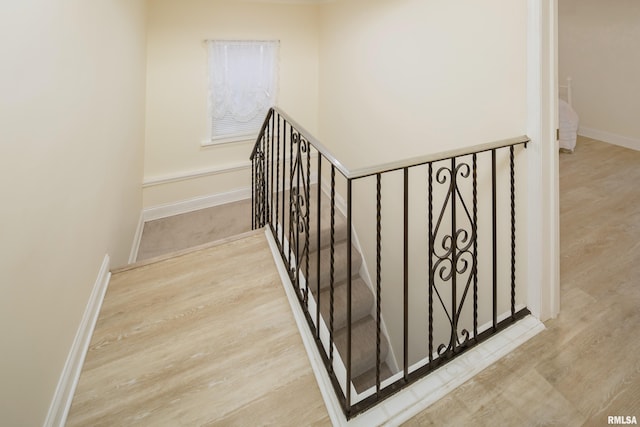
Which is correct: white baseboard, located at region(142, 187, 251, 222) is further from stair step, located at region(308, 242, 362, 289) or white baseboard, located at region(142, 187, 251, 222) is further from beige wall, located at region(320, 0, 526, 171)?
stair step, located at region(308, 242, 362, 289)

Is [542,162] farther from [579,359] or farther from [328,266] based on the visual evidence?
[328,266]

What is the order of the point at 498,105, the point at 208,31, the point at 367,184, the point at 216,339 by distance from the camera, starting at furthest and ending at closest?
the point at 208,31, the point at 367,184, the point at 498,105, the point at 216,339

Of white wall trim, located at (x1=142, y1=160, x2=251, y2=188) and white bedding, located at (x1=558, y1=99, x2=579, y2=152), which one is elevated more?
white bedding, located at (x1=558, y1=99, x2=579, y2=152)

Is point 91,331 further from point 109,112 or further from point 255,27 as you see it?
point 255,27

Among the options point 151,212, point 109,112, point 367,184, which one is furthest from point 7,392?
point 151,212

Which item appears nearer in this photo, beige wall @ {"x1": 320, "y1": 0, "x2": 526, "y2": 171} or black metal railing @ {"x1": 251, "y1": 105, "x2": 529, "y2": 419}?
black metal railing @ {"x1": 251, "y1": 105, "x2": 529, "y2": 419}

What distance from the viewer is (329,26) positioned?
412cm

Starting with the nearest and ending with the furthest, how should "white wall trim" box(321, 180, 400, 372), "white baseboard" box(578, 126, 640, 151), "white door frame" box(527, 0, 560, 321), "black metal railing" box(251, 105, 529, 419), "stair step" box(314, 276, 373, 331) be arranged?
"black metal railing" box(251, 105, 529, 419) < "white door frame" box(527, 0, 560, 321) < "stair step" box(314, 276, 373, 331) < "white wall trim" box(321, 180, 400, 372) < "white baseboard" box(578, 126, 640, 151)

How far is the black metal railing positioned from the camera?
1436mm

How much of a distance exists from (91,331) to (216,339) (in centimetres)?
65

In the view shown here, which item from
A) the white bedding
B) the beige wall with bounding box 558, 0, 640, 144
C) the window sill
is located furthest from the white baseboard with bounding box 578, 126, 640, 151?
the window sill

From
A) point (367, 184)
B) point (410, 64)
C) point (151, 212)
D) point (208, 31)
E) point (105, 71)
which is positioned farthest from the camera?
point (151, 212)

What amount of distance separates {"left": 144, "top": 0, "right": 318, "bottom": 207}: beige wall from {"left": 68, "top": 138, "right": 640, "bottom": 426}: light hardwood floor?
7.15ft

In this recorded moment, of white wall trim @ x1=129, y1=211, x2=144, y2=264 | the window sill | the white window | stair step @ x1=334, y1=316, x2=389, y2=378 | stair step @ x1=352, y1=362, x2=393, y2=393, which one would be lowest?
stair step @ x1=352, y1=362, x2=393, y2=393
